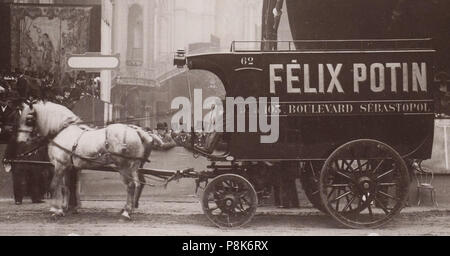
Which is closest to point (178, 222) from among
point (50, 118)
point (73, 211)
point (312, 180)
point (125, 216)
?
point (125, 216)

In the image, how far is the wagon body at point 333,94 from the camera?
6363mm

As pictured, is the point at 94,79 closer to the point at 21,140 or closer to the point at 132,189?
the point at 21,140

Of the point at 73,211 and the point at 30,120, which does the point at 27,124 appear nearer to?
the point at 30,120

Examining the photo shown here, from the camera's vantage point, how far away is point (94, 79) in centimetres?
786

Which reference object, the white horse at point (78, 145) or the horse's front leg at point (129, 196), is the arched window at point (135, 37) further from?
the horse's front leg at point (129, 196)

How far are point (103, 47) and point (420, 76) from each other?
5.05 meters

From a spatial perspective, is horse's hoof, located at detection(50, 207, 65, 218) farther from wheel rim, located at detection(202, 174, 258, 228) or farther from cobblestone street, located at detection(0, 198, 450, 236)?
wheel rim, located at detection(202, 174, 258, 228)

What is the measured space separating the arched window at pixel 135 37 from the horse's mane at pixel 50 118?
1.74m

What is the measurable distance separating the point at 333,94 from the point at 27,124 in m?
4.22

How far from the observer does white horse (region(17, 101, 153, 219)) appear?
22.3ft

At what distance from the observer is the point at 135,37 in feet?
29.1

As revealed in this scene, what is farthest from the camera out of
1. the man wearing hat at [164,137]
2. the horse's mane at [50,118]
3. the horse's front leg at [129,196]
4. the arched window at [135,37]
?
the arched window at [135,37]

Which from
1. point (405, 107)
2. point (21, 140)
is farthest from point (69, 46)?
point (405, 107)

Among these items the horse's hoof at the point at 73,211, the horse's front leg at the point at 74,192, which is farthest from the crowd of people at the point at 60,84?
the horse's hoof at the point at 73,211
